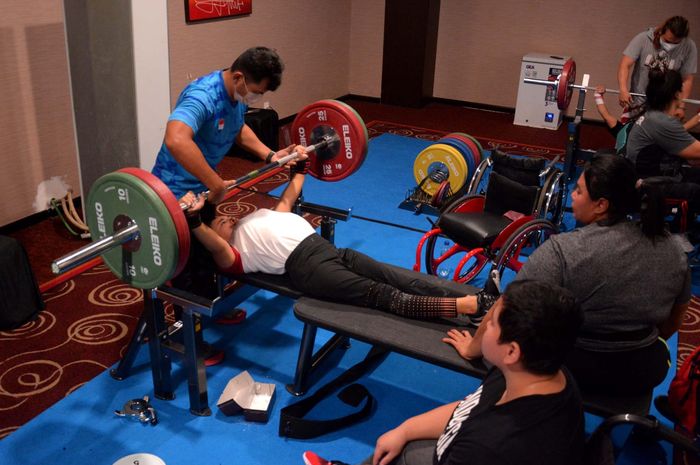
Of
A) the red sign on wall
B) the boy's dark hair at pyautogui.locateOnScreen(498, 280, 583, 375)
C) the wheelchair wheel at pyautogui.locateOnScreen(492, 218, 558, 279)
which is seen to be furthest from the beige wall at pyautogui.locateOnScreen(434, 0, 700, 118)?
the boy's dark hair at pyautogui.locateOnScreen(498, 280, 583, 375)

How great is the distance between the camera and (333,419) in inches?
106

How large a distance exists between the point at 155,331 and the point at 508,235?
75.4 inches

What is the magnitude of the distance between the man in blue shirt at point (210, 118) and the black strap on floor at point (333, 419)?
38.1 inches

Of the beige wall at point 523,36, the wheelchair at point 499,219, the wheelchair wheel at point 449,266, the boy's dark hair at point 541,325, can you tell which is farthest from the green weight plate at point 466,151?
the beige wall at point 523,36

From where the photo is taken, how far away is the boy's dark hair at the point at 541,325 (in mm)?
1467

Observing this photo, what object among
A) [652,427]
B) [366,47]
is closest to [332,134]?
[652,427]

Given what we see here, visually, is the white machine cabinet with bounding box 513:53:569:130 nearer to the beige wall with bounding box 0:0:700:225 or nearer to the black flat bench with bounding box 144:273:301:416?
the beige wall with bounding box 0:0:700:225

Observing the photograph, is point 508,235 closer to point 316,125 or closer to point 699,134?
point 316,125

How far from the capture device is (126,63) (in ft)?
12.2

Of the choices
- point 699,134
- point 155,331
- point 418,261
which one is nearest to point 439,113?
point 699,134

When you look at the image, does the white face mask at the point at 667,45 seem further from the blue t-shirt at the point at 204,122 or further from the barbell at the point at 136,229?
the barbell at the point at 136,229

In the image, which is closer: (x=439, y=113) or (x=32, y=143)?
(x=32, y=143)

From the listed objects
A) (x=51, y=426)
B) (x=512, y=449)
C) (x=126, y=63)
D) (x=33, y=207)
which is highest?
(x=126, y=63)

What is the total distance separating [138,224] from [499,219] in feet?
6.93
